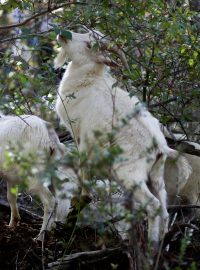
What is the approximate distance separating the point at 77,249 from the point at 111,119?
51.7 inches

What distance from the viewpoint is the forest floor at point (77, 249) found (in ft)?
17.0

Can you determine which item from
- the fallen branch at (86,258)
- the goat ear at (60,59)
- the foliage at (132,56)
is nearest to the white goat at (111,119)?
the goat ear at (60,59)

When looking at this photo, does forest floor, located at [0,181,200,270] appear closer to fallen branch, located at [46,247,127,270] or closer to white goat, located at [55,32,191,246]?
fallen branch, located at [46,247,127,270]

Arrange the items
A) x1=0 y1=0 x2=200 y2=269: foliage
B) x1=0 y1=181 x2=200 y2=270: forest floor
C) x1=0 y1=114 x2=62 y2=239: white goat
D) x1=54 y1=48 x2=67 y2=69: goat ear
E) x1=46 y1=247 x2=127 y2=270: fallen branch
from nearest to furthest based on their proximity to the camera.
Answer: x1=0 y1=181 x2=200 y2=270: forest floor, x1=46 y1=247 x2=127 y2=270: fallen branch, x1=0 y1=0 x2=200 y2=269: foliage, x1=0 y1=114 x2=62 y2=239: white goat, x1=54 y1=48 x2=67 y2=69: goat ear

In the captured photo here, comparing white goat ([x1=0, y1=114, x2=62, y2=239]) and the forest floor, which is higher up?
white goat ([x1=0, y1=114, x2=62, y2=239])

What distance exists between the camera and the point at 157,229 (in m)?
5.43

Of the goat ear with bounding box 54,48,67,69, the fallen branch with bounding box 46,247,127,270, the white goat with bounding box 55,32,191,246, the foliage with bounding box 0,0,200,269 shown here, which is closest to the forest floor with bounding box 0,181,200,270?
the fallen branch with bounding box 46,247,127,270

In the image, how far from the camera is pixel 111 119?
6199 millimetres

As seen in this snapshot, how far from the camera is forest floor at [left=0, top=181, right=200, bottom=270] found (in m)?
5.17

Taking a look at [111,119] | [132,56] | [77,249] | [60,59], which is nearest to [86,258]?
[77,249]

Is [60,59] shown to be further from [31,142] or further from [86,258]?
[86,258]

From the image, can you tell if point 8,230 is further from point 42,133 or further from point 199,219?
point 199,219

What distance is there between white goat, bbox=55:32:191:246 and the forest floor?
0.29 m

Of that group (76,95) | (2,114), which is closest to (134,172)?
(76,95)
